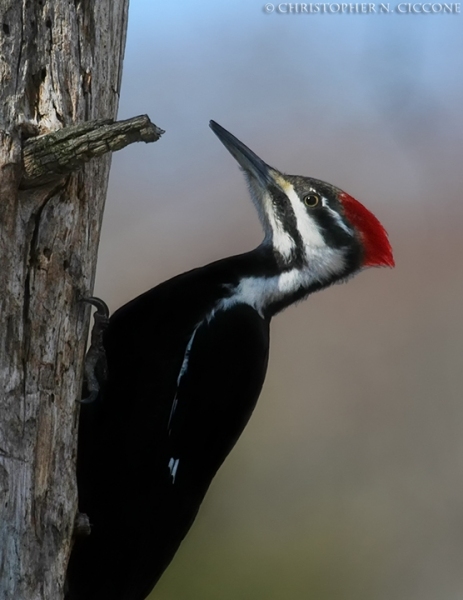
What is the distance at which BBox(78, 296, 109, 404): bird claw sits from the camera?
2459 millimetres

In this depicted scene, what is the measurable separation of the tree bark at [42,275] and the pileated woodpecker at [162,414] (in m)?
0.51

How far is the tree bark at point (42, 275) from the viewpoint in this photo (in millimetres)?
1894

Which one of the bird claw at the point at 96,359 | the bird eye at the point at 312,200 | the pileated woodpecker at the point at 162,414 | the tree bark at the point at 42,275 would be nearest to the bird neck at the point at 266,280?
the pileated woodpecker at the point at 162,414

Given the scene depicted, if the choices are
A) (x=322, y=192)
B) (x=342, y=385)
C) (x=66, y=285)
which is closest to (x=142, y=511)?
(x=66, y=285)

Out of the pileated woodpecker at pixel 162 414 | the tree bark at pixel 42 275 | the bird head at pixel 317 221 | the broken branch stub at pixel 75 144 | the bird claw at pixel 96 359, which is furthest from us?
the bird head at pixel 317 221

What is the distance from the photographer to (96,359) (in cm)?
252

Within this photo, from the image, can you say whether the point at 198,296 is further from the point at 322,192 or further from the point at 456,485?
the point at 456,485

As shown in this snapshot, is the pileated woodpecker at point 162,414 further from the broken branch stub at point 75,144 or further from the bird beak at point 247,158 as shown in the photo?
the broken branch stub at point 75,144

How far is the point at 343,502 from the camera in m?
4.39

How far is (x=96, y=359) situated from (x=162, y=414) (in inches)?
11.4

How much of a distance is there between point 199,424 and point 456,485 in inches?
85.6

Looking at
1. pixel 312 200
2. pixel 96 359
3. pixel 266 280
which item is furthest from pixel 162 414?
pixel 312 200

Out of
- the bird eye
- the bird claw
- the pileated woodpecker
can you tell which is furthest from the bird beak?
the bird claw

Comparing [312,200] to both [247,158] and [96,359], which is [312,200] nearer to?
[247,158]
